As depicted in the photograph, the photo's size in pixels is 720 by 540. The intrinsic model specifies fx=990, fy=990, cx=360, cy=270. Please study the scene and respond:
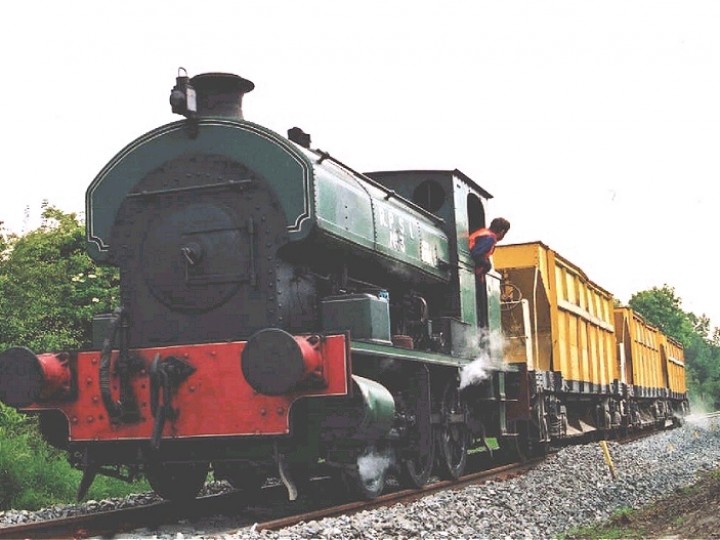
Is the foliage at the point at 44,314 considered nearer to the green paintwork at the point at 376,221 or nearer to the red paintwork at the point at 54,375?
the red paintwork at the point at 54,375

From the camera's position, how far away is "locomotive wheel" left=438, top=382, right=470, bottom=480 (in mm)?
10328

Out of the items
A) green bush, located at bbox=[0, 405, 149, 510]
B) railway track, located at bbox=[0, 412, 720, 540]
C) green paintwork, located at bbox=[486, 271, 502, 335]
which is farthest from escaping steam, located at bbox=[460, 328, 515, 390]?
green bush, located at bbox=[0, 405, 149, 510]

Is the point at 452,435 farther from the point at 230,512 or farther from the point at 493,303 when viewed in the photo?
the point at 230,512

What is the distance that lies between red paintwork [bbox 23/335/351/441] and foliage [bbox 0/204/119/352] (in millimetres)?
9308

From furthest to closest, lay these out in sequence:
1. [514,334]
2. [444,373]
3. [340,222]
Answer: [514,334], [444,373], [340,222]

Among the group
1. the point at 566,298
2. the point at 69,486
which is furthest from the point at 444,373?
the point at 566,298

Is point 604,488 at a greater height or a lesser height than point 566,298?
lesser

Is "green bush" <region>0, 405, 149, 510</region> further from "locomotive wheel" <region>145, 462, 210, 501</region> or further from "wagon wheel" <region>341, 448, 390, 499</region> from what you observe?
"wagon wheel" <region>341, 448, 390, 499</region>

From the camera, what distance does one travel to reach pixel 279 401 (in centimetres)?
719

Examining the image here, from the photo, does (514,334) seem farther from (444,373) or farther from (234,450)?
(234,450)

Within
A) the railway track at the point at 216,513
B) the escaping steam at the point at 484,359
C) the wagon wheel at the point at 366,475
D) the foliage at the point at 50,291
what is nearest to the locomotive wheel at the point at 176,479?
the railway track at the point at 216,513

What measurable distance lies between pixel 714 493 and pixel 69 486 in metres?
6.57

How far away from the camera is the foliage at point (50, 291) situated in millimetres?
17625

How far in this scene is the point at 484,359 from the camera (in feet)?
37.7
